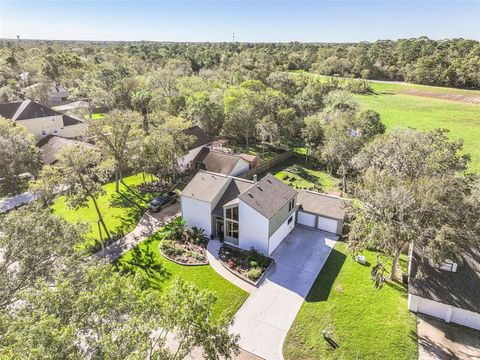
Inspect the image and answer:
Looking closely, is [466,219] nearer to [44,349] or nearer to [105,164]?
[44,349]

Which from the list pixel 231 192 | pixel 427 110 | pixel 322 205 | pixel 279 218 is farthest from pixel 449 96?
pixel 231 192

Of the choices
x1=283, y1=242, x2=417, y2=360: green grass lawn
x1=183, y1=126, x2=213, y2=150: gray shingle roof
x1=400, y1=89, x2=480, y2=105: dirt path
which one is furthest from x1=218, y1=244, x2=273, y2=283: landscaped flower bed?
x1=400, y1=89, x2=480, y2=105: dirt path

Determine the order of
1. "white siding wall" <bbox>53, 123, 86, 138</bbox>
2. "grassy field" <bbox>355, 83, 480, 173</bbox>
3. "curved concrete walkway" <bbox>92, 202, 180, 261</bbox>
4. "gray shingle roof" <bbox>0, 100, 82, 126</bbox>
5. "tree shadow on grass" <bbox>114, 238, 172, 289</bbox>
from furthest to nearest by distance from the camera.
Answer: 1. "grassy field" <bbox>355, 83, 480, 173</bbox>
2. "white siding wall" <bbox>53, 123, 86, 138</bbox>
3. "gray shingle roof" <bbox>0, 100, 82, 126</bbox>
4. "curved concrete walkway" <bbox>92, 202, 180, 261</bbox>
5. "tree shadow on grass" <bbox>114, 238, 172, 289</bbox>

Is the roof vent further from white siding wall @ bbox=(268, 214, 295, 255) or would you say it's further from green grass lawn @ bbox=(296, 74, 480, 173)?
green grass lawn @ bbox=(296, 74, 480, 173)

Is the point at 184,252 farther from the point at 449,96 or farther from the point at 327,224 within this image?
the point at 449,96

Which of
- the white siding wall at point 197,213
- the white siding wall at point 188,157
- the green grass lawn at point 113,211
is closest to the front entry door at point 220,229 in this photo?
the white siding wall at point 197,213

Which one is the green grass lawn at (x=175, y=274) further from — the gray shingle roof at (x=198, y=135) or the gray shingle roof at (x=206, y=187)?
the gray shingle roof at (x=198, y=135)
